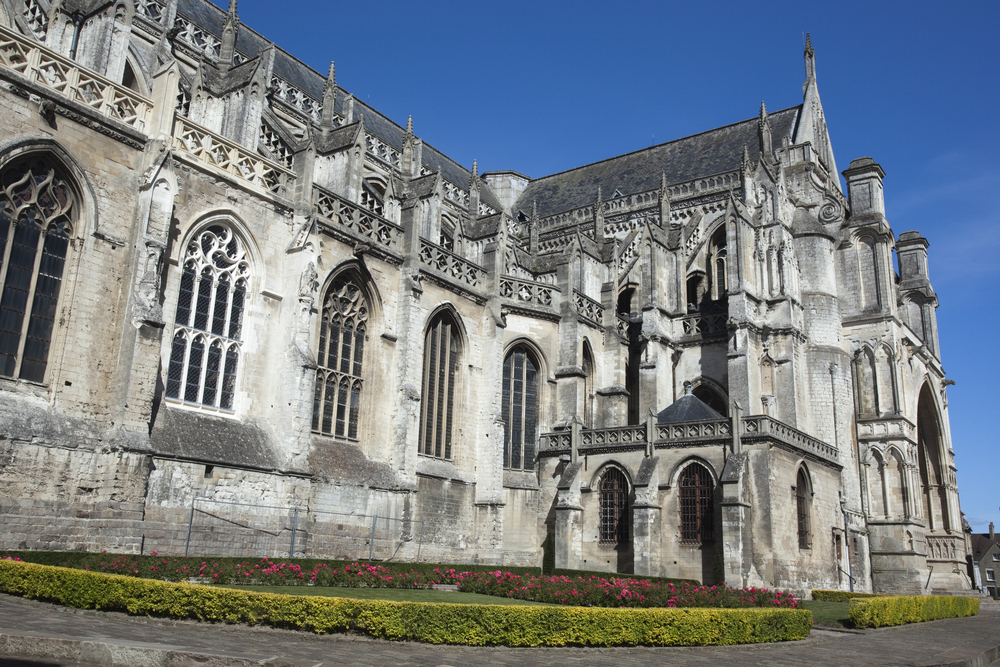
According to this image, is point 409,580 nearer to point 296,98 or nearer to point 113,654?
point 113,654

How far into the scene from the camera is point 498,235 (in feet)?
94.2

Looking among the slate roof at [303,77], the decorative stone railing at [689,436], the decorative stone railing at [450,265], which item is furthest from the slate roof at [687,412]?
the slate roof at [303,77]

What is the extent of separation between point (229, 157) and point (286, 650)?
14345mm

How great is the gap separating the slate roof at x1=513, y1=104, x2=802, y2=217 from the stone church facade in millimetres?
271

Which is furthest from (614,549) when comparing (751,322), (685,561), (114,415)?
(114,415)

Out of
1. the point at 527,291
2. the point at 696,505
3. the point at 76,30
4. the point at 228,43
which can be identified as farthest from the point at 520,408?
the point at 76,30

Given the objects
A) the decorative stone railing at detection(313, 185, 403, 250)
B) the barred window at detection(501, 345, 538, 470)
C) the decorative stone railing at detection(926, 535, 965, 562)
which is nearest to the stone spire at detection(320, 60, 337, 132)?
the decorative stone railing at detection(313, 185, 403, 250)

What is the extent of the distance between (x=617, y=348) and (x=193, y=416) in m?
17.4

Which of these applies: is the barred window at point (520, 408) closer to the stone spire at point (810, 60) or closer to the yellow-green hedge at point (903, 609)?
the yellow-green hedge at point (903, 609)

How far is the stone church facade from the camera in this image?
52.0 ft

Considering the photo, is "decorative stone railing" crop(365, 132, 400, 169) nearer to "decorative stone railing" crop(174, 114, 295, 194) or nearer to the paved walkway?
"decorative stone railing" crop(174, 114, 295, 194)

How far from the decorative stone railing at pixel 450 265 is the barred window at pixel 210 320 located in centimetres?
659

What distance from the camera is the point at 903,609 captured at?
63.3 ft

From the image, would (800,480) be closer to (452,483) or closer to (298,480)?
(452,483)
